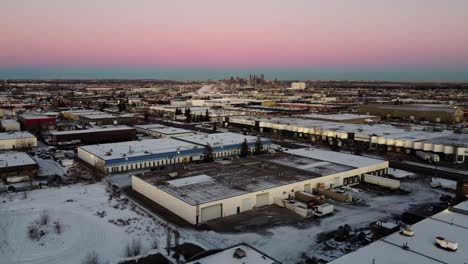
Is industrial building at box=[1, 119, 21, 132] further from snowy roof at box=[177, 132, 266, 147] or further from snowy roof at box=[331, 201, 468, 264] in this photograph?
snowy roof at box=[331, 201, 468, 264]

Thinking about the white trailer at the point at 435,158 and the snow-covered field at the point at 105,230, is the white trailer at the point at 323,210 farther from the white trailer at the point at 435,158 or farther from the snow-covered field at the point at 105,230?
the white trailer at the point at 435,158

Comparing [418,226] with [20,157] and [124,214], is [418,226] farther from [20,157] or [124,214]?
[20,157]

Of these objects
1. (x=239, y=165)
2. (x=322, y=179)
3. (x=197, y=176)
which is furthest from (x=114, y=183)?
(x=322, y=179)

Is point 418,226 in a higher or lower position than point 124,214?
higher

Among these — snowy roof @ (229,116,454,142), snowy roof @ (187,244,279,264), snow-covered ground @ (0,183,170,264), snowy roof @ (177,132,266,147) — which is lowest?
snow-covered ground @ (0,183,170,264)

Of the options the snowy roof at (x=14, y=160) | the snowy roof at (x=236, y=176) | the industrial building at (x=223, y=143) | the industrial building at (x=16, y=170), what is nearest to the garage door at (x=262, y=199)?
the snowy roof at (x=236, y=176)

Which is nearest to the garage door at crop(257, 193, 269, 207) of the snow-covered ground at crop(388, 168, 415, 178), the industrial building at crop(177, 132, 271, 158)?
the snow-covered ground at crop(388, 168, 415, 178)
